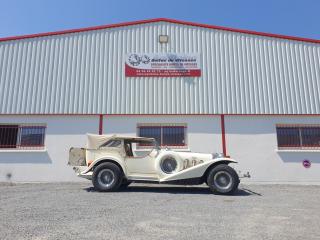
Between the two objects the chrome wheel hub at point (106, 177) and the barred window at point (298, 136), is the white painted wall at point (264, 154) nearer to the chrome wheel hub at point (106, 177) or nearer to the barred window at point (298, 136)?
the barred window at point (298, 136)

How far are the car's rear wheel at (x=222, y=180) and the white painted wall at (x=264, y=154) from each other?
3530mm

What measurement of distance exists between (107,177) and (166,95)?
16.3 feet

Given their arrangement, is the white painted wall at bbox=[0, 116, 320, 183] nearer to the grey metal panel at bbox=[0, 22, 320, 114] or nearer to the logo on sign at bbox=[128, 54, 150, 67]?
the grey metal panel at bbox=[0, 22, 320, 114]

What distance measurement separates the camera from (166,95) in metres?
11.9

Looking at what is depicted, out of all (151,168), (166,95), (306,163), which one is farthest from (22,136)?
(306,163)

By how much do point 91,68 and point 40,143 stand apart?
12.8ft

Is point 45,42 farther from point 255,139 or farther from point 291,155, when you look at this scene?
point 291,155

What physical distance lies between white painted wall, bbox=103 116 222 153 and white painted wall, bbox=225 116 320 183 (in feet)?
1.77

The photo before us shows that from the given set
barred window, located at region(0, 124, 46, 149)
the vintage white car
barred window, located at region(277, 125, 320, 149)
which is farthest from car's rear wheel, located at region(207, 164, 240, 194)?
barred window, located at region(0, 124, 46, 149)

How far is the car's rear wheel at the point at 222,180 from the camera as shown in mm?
7844

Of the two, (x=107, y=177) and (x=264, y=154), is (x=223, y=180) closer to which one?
(x=107, y=177)

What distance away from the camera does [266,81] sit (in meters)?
12.1

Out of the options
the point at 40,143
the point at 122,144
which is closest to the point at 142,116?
the point at 122,144

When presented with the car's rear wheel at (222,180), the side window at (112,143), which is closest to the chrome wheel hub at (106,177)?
the side window at (112,143)
